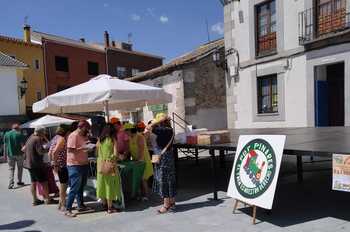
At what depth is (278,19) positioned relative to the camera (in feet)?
41.4

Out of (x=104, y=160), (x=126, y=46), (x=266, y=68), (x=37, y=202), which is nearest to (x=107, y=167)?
(x=104, y=160)

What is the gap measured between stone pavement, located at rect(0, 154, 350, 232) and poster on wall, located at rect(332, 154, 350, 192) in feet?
2.04

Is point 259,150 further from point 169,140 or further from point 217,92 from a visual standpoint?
point 217,92

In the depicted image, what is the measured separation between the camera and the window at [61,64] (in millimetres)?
30209

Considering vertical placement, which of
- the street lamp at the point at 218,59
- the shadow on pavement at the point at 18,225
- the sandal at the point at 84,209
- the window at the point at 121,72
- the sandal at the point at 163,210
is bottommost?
the shadow on pavement at the point at 18,225

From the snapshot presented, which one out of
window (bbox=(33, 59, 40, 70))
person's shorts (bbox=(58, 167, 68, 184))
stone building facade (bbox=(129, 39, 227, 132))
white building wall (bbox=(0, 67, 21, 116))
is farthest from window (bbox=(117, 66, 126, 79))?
person's shorts (bbox=(58, 167, 68, 184))

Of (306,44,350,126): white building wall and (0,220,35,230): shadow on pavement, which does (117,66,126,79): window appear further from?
(0,220,35,230): shadow on pavement

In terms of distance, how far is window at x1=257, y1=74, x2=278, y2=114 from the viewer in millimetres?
13180

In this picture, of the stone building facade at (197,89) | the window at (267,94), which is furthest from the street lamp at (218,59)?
the window at (267,94)

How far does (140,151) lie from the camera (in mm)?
6637

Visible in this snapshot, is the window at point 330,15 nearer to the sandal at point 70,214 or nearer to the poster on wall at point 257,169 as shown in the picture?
the poster on wall at point 257,169

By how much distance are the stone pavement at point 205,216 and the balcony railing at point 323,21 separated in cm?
550

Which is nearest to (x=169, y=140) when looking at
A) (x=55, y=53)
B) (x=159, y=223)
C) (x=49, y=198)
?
(x=159, y=223)

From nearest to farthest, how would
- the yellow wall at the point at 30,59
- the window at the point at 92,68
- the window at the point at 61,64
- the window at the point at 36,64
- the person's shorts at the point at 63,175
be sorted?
the person's shorts at the point at 63,175, the yellow wall at the point at 30,59, the window at the point at 36,64, the window at the point at 61,64, the window at the point at 92,68
